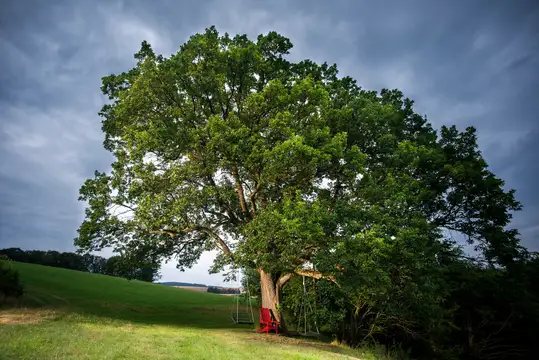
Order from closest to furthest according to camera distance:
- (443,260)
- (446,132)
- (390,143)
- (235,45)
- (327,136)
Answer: (327,136) → (235,45) → (390,143) → (443,260) → (446,132)

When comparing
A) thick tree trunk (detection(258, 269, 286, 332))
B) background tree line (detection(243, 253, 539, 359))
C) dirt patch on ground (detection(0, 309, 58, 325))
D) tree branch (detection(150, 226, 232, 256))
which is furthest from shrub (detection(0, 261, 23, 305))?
thick tree trunk (detection(258, 269, 286, 332))

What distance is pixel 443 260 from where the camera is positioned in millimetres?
26656

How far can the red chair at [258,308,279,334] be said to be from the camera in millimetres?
21094

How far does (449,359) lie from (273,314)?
617 inches

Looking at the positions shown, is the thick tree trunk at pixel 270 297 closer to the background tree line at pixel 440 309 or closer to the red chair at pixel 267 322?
the red chair at pixel 267 322

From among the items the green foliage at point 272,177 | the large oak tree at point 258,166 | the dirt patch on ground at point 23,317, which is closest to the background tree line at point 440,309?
the green foliage at point 272,177

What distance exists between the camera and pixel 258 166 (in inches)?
790

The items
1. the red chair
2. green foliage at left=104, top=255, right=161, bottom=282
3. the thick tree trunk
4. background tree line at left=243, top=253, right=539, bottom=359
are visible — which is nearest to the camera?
background tree line at left=243, top=253, right=539, bottom=359

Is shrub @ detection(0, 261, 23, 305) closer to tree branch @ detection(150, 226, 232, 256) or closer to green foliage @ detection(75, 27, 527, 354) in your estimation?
green foliage @ detection(75, 27, 527, 354)

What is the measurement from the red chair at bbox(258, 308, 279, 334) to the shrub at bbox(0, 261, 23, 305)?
65.5ft

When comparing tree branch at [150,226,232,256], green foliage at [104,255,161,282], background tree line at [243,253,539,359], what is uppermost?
tree branch at [150,226,232,256]

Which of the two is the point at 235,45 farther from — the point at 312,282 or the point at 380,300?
the point at 380,300

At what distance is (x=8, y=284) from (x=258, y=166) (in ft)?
76.2

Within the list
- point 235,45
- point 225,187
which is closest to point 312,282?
point 225,187
